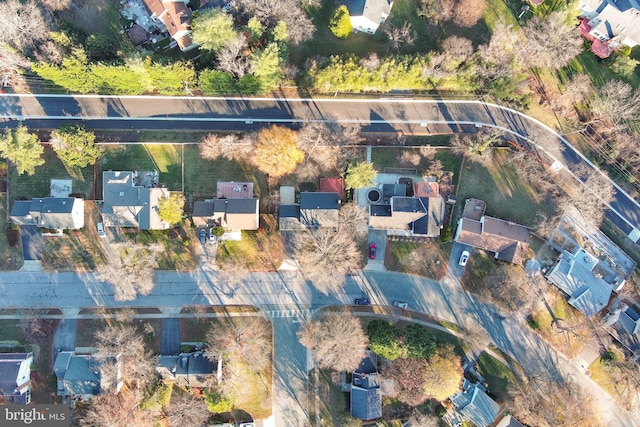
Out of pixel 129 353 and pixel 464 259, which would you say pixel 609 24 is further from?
pixel 129 353

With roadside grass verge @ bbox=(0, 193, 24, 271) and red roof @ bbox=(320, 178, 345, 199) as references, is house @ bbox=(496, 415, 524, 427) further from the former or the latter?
roadside grass verge @ bbox=(0, 193, 24, 271)

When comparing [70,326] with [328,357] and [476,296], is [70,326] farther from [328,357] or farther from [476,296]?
[476,296]

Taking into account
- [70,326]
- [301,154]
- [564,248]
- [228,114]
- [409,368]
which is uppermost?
[228,114]

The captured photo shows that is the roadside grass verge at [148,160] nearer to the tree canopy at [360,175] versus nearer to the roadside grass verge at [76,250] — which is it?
the roadside grass verge at [76,250]

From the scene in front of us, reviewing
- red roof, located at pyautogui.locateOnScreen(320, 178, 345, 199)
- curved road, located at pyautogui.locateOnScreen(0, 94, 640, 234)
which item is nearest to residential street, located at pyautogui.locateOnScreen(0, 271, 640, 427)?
red roof, located at pyautogui.locateOnScreen(320, 178, 345, 199)

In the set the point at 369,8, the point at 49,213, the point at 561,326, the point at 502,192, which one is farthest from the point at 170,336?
the point at 561,326

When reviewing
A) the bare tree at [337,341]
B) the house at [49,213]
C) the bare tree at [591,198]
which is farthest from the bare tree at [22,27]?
the bare tree at [591,198]

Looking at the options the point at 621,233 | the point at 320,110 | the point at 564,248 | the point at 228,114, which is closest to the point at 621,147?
the point at 621,233
